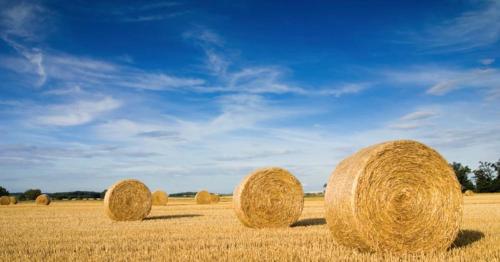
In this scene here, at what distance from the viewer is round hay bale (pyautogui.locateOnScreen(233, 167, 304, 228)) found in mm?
13359

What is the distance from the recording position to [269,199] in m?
13.7

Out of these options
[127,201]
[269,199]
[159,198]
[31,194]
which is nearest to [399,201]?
[269,199]

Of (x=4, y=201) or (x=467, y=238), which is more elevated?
(x=4, y=201)

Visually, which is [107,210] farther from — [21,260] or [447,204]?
[447,204]

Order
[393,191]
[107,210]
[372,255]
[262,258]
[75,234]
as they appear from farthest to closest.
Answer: [107,210], [75,234], [393,191], [372,255], [262,258]

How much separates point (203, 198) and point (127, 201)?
17.0 metres

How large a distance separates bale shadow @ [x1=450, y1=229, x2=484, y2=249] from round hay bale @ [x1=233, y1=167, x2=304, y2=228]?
15.1 ft

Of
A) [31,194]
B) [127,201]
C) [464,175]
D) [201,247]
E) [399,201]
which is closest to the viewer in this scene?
[399,201]

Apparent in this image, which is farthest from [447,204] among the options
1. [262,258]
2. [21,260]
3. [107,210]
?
[107,210]

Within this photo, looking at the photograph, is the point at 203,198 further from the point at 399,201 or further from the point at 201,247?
the point at 399,201

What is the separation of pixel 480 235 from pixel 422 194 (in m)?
2.57

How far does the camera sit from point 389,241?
8031 mm

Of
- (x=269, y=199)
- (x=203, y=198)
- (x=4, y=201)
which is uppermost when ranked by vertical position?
(x=4, y=201)

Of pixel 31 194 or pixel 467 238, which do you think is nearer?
pixel 467 238
